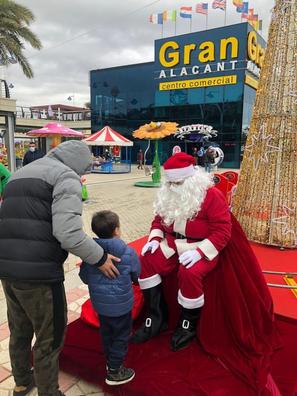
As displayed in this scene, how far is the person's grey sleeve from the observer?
172cm

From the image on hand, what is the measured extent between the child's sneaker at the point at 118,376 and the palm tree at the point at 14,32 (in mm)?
14290

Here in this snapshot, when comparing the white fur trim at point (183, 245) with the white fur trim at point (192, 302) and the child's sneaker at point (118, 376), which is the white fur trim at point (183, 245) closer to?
the white fur trim at point (192, 302)

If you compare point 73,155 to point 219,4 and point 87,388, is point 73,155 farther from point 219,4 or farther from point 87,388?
→ point 219,4

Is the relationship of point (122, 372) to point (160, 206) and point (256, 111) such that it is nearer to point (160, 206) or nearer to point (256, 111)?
point (160, 206)

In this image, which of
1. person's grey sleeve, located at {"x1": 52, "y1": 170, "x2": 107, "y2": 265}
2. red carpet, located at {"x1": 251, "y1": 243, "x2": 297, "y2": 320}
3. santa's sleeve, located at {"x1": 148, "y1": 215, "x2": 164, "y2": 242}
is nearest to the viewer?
person's grey sleeve, located at {"x1": 52, "y1": 170, "x2": 107, "y2": 265}

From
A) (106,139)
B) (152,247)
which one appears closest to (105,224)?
(152,247)

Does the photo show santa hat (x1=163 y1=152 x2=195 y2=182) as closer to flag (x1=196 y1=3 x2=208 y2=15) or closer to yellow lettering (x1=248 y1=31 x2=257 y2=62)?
yellow lettering (x1=248 y1=31 x2=257 y2=62)

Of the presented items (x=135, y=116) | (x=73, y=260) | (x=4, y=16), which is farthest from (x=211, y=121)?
(x=73, y=260)

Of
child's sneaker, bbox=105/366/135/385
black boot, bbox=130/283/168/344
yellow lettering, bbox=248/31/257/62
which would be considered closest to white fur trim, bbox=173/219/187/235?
black boot, bbox=130/283/168/344

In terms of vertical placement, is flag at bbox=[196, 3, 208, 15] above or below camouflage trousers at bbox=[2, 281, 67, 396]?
above

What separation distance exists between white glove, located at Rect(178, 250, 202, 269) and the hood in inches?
34.1

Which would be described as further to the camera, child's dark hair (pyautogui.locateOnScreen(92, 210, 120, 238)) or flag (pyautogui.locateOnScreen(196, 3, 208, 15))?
flag (pyautogui.locateOnScreen(196, 3, 208, 15))

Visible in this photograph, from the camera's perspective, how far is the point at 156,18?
2470cm

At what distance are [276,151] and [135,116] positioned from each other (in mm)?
24611
